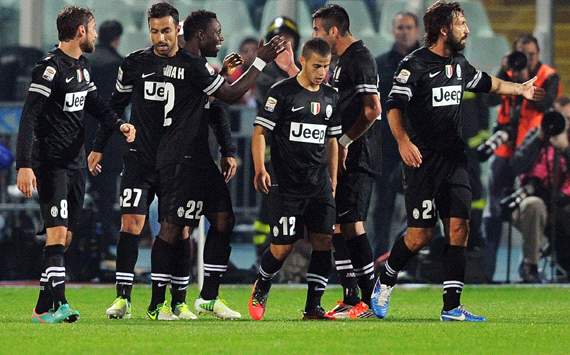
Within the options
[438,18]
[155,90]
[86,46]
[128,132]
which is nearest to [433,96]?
[438,18]

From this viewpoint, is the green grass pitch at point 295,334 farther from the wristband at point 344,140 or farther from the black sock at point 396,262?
the wristband at point 344,140

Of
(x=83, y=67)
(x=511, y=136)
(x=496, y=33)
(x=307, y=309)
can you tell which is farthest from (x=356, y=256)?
(x=496, y=33)

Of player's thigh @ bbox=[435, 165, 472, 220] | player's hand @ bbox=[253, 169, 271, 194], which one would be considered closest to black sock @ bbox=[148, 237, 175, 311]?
player's hand @ bbox=[253, 169, 271, 194]

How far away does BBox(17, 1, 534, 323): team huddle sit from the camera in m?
11.1

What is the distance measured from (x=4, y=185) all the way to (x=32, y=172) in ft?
19.5

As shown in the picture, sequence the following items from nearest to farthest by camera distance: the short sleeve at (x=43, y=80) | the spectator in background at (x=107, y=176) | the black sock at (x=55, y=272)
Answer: the short sleeve at (x=43, y=80) → the black sock at (x=55, y=272) → the spectator in background at (x=107, y=176)

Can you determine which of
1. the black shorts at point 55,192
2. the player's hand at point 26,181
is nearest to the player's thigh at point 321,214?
the black shorts at point 55,192

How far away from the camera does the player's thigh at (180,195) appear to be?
37.2ft

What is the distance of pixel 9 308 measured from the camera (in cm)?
1299

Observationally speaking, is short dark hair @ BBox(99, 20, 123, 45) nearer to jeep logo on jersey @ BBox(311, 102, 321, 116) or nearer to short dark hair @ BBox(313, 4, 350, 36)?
short dark hair @ BBox(313, 4, 350, 36)

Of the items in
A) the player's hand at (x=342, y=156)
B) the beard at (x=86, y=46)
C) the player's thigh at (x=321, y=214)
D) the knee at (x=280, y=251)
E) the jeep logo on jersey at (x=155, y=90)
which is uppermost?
the beard at (x=86, y=46)

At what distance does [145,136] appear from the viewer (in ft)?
37.5

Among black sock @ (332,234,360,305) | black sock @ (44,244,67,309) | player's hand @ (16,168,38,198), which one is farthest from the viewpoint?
black sock @ (332,234,360,305)

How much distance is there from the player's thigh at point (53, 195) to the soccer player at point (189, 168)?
67 centimetres
